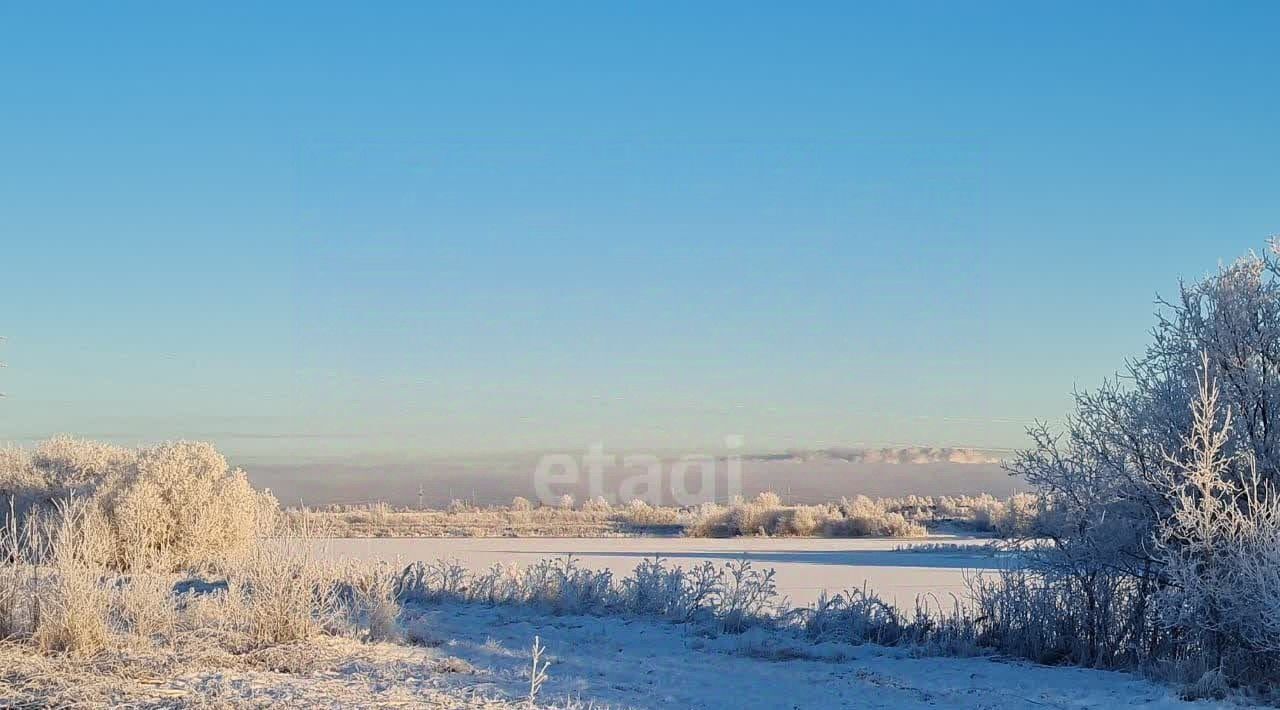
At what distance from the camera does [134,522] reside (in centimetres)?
1761

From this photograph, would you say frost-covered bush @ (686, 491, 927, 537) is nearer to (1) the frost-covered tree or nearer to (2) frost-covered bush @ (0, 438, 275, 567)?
(2) frost-covered bush @ (0, 438, 275, 567)

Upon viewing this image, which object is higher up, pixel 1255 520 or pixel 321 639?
pixel 1255 520

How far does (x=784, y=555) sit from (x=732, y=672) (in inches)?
707

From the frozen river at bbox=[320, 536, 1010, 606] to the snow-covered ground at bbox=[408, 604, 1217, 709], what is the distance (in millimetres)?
4429

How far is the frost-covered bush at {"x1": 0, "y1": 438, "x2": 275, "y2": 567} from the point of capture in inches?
706

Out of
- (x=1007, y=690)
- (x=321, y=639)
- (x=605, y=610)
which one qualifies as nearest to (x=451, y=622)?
(x=605, y=610)

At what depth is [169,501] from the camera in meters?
18.7

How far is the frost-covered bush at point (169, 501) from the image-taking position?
58.9ft

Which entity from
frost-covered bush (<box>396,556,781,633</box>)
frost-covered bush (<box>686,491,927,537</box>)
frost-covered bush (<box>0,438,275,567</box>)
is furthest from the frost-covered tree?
frost-covered bush (<box>686,491,927,537</box>)

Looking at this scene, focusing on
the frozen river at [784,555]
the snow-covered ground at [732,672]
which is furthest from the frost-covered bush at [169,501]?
the snow-covered ground at [732,672]

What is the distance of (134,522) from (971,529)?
105ft

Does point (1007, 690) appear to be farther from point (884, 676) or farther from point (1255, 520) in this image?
point (1255, 520)

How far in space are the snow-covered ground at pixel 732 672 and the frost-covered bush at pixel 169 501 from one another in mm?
6755

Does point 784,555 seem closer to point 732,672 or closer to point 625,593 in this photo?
point 625,593
